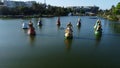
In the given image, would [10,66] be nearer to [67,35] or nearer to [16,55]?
[16,55]

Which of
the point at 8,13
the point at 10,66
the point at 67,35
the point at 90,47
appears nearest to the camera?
the point at 10,66

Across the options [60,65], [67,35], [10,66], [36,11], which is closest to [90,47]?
[67,35]

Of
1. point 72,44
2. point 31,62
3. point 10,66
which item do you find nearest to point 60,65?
point 31,62

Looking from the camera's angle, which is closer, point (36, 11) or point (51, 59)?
point (51, 59)

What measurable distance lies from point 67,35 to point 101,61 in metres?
8.44

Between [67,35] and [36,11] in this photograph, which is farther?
[36,11]

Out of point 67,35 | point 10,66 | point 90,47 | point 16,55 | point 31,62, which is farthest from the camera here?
point 67,35

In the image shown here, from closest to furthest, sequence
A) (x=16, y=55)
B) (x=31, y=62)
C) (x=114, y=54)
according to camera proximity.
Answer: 1. (x=31, y=62)
2. (x=16, y=55)
3. (x=114, y=54)

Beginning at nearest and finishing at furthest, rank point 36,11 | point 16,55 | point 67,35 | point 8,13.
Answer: point 16,55, point 67,35, point 8,13, point 36,11

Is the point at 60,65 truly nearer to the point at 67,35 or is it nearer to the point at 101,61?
the point at 101,61

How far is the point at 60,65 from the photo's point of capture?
12844 millimetres

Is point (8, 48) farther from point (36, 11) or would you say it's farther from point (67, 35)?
point (36, 11)

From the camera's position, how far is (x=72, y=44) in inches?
765

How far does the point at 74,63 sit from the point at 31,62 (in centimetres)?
258
